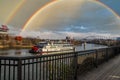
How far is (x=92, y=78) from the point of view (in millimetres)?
10203

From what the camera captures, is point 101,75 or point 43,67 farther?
point 101,75

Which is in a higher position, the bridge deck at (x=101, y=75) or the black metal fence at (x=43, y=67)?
the black metal fence at (x=43, y=67)

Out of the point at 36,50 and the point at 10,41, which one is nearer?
the point at 36,50

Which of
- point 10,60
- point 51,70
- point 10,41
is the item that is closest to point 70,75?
point 51,70

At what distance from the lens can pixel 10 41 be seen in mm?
138000

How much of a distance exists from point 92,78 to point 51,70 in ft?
8.24

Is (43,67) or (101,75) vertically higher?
(43,67)

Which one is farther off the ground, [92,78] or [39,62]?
[39,62]

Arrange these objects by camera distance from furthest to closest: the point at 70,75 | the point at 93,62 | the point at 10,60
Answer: the point at 93,62
the point at 70,75
the point at 10,60

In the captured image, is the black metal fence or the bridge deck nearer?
the black metal fence

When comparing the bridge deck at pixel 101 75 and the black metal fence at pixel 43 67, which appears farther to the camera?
the bridge deck at pixel 101 75

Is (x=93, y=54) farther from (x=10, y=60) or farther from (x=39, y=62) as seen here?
(x=10, y=60)

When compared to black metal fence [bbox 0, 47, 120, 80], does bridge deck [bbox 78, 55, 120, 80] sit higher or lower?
lower

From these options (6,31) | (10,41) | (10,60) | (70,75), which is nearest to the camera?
(10,60)
